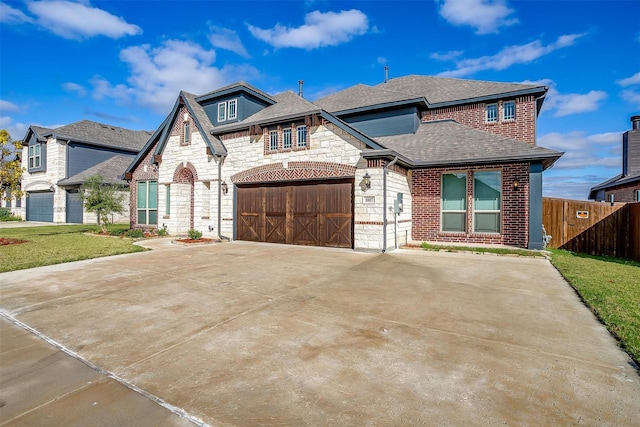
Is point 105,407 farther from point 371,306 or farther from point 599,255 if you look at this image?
point 599,255

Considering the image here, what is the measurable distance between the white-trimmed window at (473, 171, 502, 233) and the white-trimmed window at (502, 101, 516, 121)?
→ 5667 millimetres

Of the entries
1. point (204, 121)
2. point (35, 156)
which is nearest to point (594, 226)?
point (204, 121)

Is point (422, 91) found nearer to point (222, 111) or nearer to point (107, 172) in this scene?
point (222, 111)

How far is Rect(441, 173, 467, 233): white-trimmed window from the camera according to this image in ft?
40.3

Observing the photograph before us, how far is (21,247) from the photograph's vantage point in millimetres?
11578

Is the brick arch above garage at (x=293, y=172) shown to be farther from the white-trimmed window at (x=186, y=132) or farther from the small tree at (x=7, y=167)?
the small tree at (x=7, y=167)

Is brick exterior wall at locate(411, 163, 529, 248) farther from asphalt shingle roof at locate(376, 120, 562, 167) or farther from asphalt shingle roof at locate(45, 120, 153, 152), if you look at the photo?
asphalt shingle roof at locate(45, 120, 153, 152)

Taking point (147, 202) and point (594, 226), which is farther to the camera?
point (147, 202)

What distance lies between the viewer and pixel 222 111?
16.8 m

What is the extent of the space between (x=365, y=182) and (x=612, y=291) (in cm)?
684

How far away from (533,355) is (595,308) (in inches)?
95.8

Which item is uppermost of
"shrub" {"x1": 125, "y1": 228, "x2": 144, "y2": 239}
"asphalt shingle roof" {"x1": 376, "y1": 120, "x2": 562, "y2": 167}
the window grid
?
the window grid

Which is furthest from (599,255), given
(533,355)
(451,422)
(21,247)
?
(21,247)

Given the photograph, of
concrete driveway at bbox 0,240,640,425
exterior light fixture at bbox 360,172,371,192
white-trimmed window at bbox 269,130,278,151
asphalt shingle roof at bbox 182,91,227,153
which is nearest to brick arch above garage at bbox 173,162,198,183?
asphalt shingle roof at bbox 182,91,227,153
